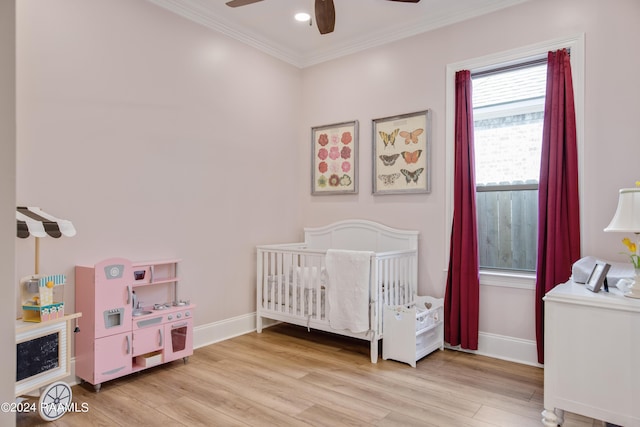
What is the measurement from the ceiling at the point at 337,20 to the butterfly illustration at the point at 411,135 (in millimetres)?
853

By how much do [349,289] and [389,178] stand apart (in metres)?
1.17

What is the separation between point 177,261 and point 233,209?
770 millimetres

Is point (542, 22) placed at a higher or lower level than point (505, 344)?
higher

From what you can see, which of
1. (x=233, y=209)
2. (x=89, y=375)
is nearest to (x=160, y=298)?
(x=89, y=375)

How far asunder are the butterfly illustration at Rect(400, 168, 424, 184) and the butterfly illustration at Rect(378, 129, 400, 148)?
286 millimetres

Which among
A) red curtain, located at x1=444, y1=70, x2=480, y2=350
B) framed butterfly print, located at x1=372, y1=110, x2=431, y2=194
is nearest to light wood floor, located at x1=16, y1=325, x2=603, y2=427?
red curtain, located at x1=444, y1=70, x2=480, y2=350

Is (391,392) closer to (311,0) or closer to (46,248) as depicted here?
(46,248)

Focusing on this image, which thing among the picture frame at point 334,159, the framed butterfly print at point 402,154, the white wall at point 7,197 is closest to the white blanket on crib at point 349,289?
the framed butterfly print at point 402,154

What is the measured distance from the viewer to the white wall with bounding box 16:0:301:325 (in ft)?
8.23

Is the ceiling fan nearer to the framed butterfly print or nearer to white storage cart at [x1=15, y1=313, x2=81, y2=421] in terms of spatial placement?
the framed butterfly print

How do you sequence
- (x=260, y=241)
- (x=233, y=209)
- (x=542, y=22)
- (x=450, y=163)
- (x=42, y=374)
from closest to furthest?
(x=42, y=374) → (x=542, y=22) → (x=450, y=163) → (x=233, y=209) → (x=260, y=241)

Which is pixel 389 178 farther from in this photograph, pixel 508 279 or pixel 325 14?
pixel 325 14

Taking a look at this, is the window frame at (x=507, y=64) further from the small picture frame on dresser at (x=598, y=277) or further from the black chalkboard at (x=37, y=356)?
the black chalkboard at (x=37, y=356)

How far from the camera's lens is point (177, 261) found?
3.11m
